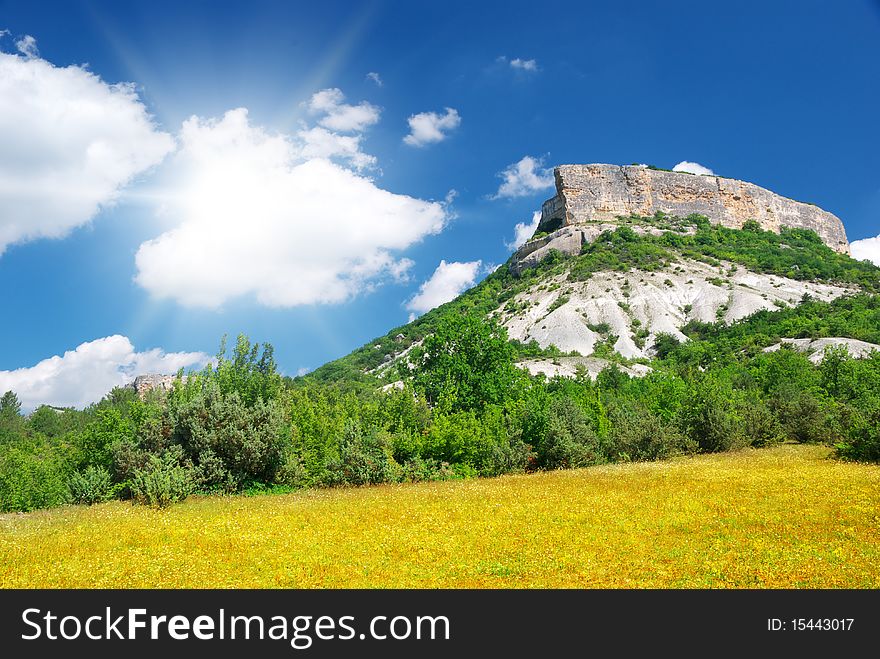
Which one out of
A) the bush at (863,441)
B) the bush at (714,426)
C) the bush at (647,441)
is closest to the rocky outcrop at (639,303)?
the bush at (714,426)

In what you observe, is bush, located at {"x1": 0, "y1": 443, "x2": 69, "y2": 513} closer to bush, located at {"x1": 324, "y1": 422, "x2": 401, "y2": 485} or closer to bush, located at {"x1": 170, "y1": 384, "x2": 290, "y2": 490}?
bush, located at {"x1": 170, "y1": 384, "x2": 290, "y2": 490}

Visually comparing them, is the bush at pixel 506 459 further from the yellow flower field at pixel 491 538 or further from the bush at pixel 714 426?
the bush at pixel 714 426

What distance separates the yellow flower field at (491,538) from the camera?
32.2 feet

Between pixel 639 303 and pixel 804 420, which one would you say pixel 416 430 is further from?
pixel 639 303

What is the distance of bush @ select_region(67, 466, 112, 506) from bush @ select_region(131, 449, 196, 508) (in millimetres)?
1915

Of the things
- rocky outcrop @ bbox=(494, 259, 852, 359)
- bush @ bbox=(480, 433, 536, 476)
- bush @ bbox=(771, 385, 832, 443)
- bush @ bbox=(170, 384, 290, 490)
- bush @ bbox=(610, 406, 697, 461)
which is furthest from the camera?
rocky outcrop @ bbox=(494, 259, 852, 359)

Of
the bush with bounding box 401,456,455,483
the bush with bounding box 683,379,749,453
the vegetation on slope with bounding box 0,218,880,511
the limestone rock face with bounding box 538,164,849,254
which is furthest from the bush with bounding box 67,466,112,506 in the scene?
the limestone rock face with bounding box 538,164,849,254

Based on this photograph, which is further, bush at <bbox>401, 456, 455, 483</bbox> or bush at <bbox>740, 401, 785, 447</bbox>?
bush at <bbox>740, 401, 785, 447</bbox>

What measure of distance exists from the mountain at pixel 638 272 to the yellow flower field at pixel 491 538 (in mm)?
31155

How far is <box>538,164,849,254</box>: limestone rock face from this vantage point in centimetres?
15088

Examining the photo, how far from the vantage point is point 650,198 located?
6088 inches

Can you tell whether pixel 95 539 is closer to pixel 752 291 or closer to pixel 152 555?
pixel 152 555
